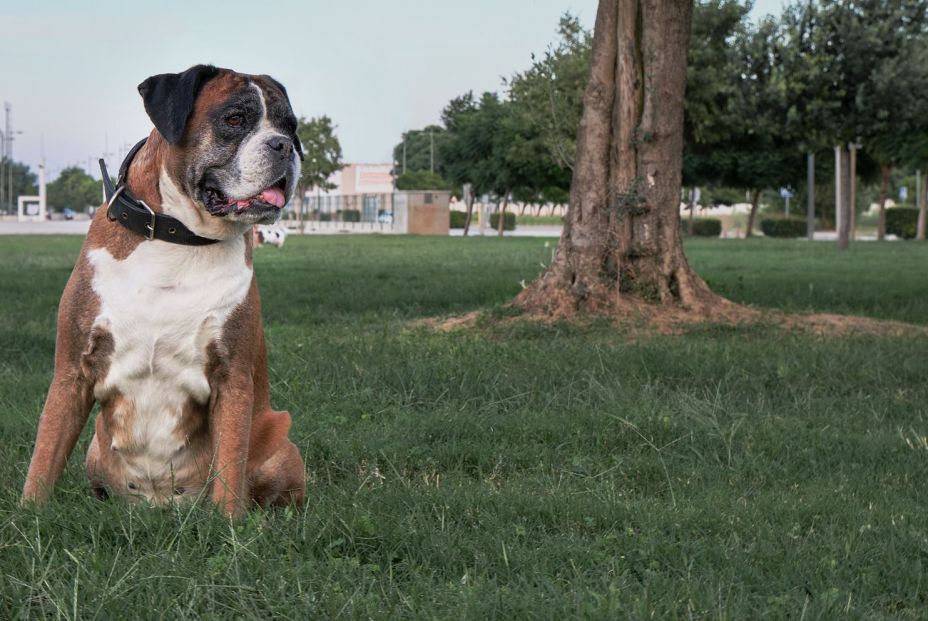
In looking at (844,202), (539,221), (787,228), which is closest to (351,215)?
(787,228)

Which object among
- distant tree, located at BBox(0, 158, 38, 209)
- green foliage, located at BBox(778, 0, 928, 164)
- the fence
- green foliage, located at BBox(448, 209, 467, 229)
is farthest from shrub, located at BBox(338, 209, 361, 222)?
distant tree, located at BBox(0, 158, 38, 209)

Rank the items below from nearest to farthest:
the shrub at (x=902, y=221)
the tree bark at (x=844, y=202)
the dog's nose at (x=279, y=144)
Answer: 1. the dog's nose at (x=279, y=144)
2. the tree bark at (x=844, y=202)
3. the shrub at (x=902, y=221)

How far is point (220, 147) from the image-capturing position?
3635 mm

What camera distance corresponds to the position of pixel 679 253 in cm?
961

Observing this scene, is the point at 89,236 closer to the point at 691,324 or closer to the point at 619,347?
the point at 619,347

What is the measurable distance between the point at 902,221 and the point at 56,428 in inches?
2278

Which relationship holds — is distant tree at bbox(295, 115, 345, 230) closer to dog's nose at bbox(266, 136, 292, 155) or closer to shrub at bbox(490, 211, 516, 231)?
shrub at bbox(490, 211, 516, 231)

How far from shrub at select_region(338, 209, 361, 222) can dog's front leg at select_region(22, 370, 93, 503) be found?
6351cm

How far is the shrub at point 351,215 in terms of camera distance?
67438 millimetres

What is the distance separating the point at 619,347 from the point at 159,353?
4660mm

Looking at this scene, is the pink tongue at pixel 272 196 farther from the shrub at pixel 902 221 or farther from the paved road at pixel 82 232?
the shrub at pixel 902 221

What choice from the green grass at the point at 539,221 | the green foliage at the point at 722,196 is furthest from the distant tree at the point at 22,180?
the green foliage at the point at 722,196

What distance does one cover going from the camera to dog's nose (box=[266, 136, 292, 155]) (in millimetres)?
3643

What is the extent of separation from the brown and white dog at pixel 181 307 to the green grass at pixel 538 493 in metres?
0.25
